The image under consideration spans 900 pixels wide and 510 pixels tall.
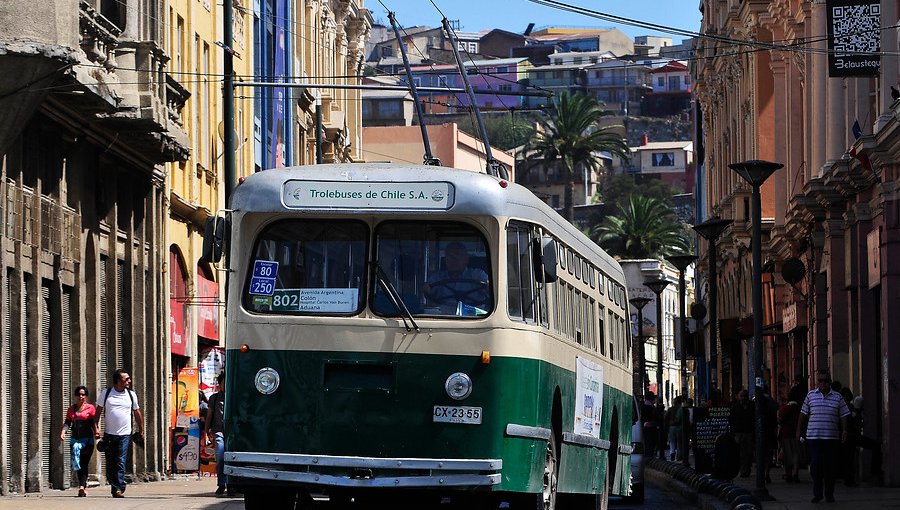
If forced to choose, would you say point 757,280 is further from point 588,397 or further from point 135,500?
point 135,500

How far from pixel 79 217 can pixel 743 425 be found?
13.9 m

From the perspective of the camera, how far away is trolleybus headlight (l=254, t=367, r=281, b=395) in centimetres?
1582

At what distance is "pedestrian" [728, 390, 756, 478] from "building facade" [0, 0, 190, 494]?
1049 centimetres

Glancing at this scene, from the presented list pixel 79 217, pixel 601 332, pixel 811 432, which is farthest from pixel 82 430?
pixel 811 432

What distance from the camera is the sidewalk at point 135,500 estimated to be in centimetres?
2152

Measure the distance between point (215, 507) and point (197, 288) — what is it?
17.3 meters

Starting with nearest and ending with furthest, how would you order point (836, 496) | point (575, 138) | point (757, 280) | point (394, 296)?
point (394, 296) → point (836, 496) → point (757, 280) → point (575, 138)

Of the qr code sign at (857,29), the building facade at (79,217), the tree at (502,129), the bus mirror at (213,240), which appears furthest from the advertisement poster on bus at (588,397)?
the tree at (502,129)

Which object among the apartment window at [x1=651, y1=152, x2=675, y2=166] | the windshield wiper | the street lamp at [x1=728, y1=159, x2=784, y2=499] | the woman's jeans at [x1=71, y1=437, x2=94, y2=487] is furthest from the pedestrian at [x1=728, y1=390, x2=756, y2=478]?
the apartment window at [x1=651, y1=152, x2=675, y2=166]

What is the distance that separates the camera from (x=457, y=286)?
1588cm

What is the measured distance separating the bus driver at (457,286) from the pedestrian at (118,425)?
996 cm

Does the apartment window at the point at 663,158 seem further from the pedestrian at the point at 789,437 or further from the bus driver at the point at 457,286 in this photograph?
the bus driver at the point at 457,286

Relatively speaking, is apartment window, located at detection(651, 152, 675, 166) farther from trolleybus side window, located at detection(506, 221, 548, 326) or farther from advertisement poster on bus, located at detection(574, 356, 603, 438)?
trolleybus side window, located at detection(506, 221, 548, 326)

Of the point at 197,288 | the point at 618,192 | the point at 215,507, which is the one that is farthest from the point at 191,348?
the point at 618,192
